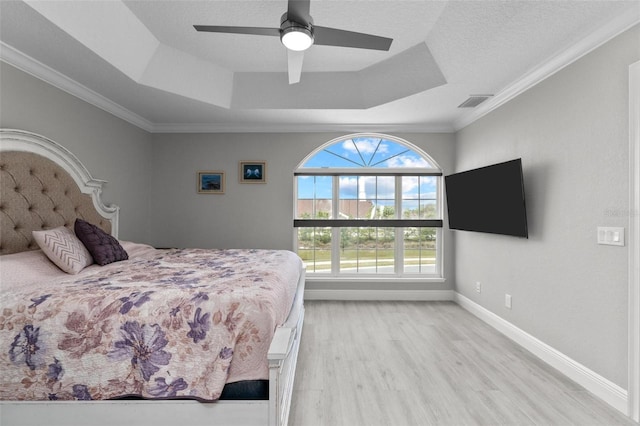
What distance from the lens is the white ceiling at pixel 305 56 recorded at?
1971 millimetres

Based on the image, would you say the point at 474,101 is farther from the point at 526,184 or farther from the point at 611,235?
the point at 611,235

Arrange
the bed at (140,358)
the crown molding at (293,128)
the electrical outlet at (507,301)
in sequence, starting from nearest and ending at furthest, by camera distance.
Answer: the bed at (140,358), the electrical outlet at (507,301), the crown molding at (293,128)

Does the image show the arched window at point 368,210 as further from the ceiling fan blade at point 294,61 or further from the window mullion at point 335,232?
the ceiling fan blade at point 294,61

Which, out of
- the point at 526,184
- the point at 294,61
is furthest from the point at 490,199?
the point at 294,61

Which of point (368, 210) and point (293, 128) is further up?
point (293, 128)

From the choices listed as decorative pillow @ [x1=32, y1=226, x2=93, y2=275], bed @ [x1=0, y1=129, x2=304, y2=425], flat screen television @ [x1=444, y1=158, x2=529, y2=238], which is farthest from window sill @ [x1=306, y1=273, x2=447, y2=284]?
bed @ [x1=0, y1=129, x2=304, y2=425]

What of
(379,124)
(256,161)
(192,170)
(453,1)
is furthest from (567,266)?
(192,170)

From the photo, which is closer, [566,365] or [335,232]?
[566,365]

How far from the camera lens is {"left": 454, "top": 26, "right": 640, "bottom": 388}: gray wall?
1857 mm

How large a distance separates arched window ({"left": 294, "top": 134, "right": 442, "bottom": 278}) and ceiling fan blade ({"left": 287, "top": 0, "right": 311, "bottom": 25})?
95.4 inches

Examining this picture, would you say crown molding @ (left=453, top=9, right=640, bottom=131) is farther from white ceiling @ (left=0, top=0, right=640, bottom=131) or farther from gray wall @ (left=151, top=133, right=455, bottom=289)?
gray wall @ (left=151, top=133, right=455, bottom=289)

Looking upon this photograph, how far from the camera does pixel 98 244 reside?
7.59 feet

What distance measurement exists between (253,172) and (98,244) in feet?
6.82

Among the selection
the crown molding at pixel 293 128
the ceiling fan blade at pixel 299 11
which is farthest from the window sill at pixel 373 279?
the ceiling fan blade at pixel 299 11
